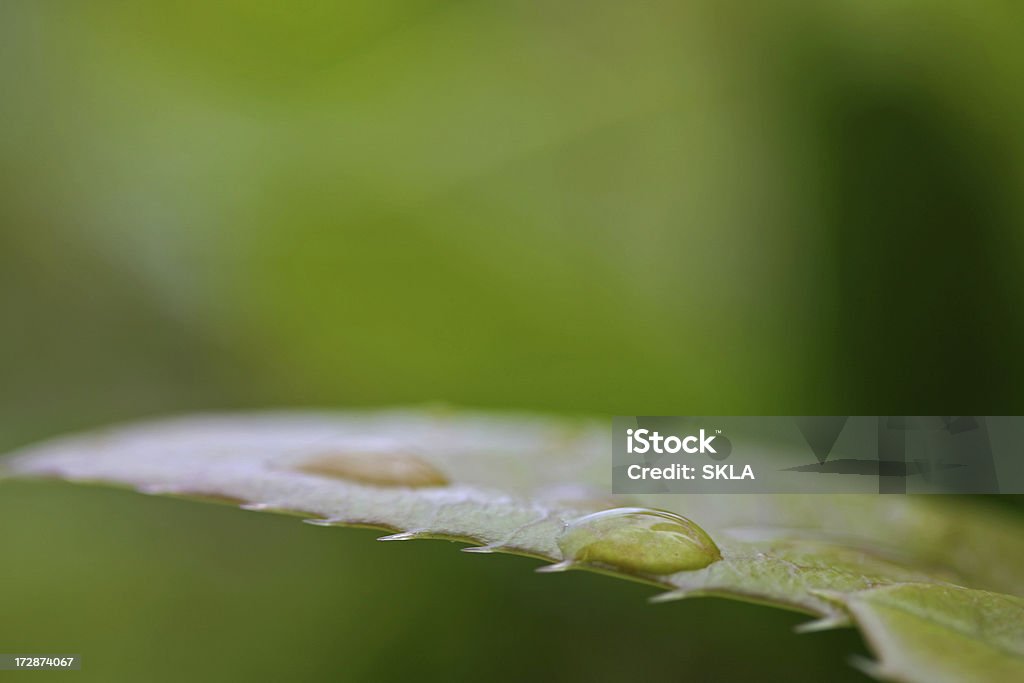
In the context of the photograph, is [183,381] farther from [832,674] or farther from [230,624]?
[832,674]

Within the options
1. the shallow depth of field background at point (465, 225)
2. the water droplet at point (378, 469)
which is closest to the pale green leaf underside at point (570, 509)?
the water droplet at point (378, 469)

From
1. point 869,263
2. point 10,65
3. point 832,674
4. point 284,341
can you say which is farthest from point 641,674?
point 10,65

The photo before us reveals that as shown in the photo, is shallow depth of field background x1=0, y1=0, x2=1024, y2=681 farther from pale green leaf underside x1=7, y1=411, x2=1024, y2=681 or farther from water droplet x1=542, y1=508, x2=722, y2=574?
water droplet x1=542, y1=508, x2=722, y2=574

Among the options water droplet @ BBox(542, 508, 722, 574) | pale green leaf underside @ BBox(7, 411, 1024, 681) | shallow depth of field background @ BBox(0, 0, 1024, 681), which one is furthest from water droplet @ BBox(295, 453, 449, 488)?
shallow depth of field background @ BBox(0, 0, 1024, 681)

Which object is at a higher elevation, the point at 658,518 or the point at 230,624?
the point at 658,518

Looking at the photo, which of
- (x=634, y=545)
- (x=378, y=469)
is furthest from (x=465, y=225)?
(x=634, y=545)

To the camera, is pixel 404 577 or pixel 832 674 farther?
pixel 404 577
